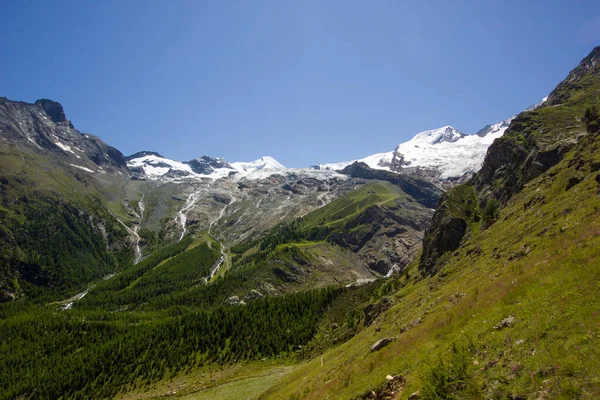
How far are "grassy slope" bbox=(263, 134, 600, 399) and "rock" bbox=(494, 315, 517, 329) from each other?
41 centimetres

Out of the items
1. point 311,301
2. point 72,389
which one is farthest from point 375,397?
point 72,389

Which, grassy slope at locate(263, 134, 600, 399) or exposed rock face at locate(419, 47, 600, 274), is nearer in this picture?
grassy slope at locate(263, 134, 600, 399)

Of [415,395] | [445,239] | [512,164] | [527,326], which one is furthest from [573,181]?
[512,164]

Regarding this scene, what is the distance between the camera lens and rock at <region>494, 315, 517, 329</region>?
79.8 feet

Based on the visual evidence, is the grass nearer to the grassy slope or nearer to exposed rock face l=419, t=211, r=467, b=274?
the grassy slope

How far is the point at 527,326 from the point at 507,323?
6.93 feet

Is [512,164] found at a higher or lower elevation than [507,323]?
higher

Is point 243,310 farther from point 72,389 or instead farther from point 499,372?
point 499,372

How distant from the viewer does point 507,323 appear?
967 inches

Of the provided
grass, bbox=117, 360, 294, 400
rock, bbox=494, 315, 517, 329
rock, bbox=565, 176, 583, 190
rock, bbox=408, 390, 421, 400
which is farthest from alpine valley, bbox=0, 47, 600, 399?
grass, bbox=117, 360, 294, 400

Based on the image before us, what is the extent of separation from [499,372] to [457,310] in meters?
15.2

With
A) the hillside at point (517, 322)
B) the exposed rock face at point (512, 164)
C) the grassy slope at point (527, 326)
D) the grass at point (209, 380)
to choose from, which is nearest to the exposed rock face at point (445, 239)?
the exposed rock face at point (512, 164)

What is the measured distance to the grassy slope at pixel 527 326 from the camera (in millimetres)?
17562

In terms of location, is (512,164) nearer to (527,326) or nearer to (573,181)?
(573,181)
